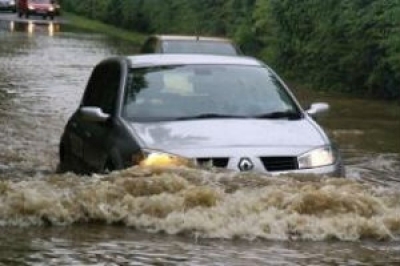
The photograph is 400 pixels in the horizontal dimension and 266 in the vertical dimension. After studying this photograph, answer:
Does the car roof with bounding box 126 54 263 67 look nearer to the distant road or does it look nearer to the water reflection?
the water reflection

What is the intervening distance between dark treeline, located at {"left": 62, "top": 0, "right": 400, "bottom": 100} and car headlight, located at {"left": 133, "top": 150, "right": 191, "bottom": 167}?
13669mm

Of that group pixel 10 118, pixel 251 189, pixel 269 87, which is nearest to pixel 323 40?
pixel 10 118

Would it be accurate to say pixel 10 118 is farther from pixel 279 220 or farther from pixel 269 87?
pixel 279 220

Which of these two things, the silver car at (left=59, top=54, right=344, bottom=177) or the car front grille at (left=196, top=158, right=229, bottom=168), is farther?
the silver car at (left=59, top=54, right=344, bottom=177)

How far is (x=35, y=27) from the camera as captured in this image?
5306 centimetres

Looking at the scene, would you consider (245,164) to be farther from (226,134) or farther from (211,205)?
(211,205)

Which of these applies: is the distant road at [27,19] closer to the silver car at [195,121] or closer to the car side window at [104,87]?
the car side window at [104,87]

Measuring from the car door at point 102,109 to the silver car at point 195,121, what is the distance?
0.04 ft

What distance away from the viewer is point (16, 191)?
8211 mm

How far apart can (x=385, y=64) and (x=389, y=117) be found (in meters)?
2.92

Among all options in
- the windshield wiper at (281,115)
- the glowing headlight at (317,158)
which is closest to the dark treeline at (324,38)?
the windshield wiper at (281,115)

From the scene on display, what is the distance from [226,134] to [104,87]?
2.30 metres

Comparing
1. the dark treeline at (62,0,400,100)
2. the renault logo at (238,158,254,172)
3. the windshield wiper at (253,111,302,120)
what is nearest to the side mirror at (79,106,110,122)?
the windshield wiper at (253,111,302,120)

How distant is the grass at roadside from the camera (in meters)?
48.9
